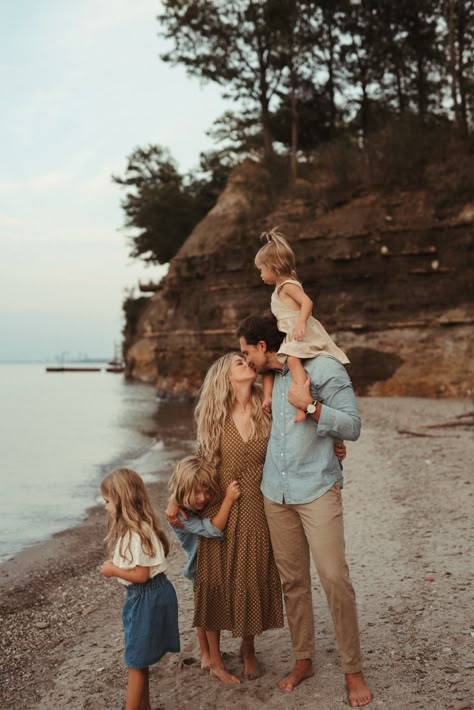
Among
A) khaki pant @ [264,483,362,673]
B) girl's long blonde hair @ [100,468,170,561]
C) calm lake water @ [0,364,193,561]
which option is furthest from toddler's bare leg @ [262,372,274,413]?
calm lake water @ [0,364,193,561]

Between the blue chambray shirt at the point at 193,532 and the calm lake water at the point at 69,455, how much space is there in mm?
5151

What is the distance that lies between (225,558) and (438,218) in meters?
21.3

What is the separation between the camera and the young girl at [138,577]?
338cm

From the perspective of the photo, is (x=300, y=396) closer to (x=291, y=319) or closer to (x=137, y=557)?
(x=291, y=319)

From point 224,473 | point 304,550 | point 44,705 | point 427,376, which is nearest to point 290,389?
point 224,473

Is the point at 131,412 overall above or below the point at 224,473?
below

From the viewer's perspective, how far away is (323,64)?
32.2 metres

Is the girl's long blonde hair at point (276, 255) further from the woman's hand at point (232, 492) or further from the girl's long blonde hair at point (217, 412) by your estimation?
the woman's hand at point (232, 492)

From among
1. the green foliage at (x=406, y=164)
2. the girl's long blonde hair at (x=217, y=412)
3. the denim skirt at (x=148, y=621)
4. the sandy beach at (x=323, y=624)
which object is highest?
the green foliage at (x=406, y=164)

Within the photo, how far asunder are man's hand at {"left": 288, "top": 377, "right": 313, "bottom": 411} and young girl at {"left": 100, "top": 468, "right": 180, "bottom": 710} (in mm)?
939

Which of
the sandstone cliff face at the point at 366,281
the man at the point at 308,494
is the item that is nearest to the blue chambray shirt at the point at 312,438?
the man at the point at 308,494

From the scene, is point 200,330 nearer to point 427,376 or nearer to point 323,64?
point 427,376

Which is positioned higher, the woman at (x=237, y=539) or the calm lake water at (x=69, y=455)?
the woman at (x=237, y=539)

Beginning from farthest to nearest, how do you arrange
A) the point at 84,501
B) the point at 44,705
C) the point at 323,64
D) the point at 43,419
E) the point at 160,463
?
1. the point at 323,64
2. the point at 43,419
3. the point at 160,463
4. the point at 84,501
5. the point at 44,705
